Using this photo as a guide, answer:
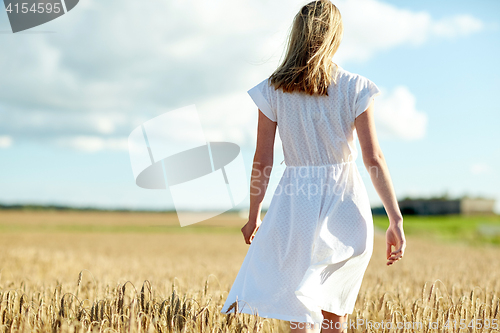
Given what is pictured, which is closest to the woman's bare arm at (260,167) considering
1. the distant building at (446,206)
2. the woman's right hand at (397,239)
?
the woman's right hand at (397,239)

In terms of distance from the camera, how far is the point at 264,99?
2.13m

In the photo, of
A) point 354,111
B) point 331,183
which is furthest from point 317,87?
point 331,183

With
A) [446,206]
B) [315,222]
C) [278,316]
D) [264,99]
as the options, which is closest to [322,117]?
[264,99]

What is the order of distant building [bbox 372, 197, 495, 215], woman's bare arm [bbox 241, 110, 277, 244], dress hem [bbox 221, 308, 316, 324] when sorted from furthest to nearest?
distant building [bbox 372, 197, 495, 215]
woman's bare arm [bbox 241, 110, 277, 244]
dress hem [bbox 221, 308, 316, 324]

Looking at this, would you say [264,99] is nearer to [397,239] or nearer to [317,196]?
[317,196]

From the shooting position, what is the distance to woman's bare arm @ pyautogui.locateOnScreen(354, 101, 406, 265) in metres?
1.94

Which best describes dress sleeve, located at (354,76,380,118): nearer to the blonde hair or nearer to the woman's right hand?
the blonde hair

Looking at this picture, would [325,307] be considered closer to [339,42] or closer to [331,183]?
[331,183]

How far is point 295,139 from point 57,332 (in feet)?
5.66

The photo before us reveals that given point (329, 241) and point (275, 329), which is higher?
point (329, 241)

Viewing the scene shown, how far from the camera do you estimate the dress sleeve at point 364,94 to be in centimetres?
195

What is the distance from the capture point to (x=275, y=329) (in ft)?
9.32

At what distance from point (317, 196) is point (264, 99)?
0.58 meters

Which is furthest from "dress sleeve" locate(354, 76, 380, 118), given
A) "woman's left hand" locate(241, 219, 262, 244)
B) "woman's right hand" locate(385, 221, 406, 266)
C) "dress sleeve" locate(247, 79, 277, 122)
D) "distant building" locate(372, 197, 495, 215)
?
"distant building" locate(372, 197, 495, 215)
